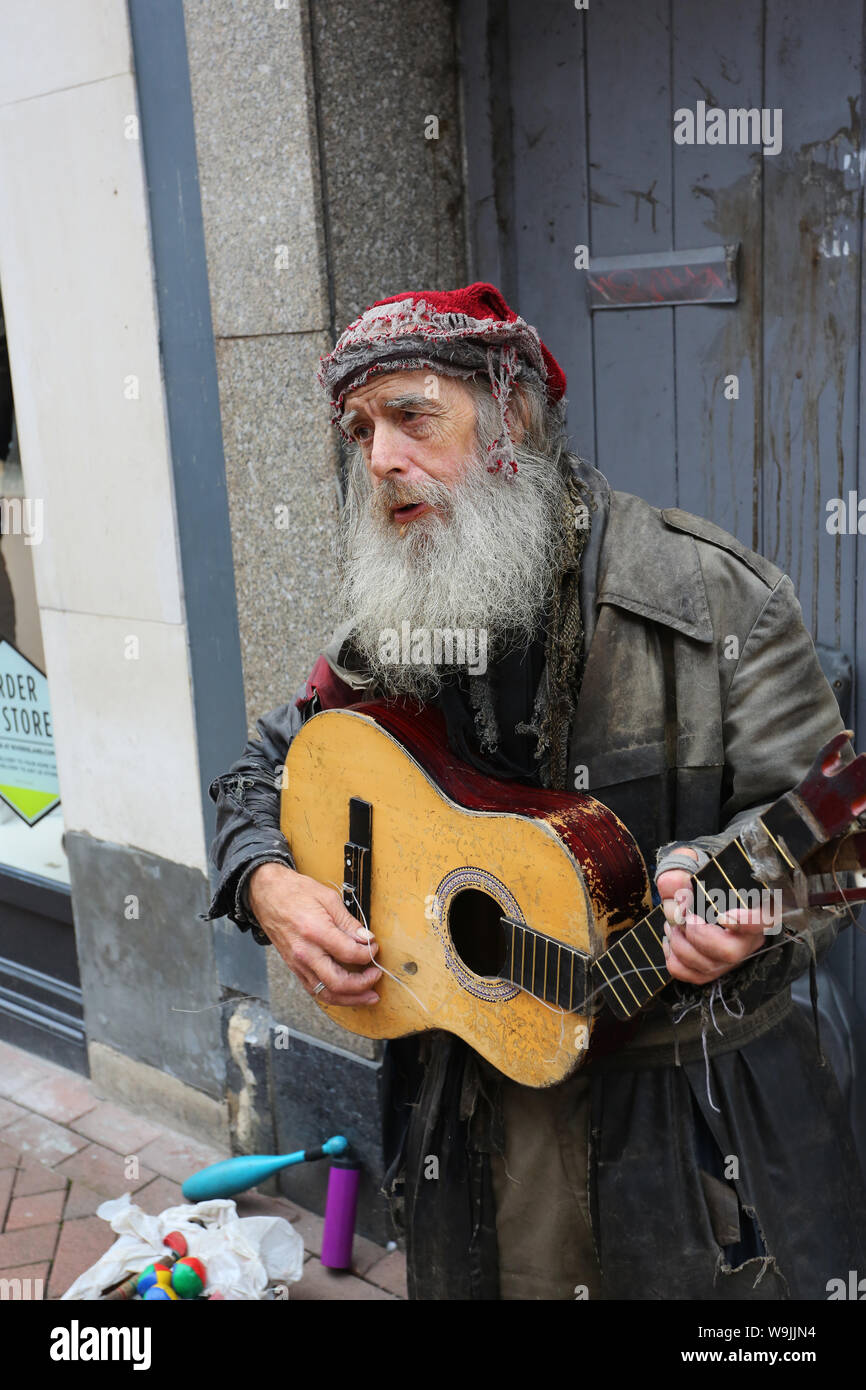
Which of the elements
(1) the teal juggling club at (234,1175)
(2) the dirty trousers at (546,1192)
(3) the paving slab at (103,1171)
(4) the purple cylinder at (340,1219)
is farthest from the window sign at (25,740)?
(2) the dirty trousers at (546,1192)

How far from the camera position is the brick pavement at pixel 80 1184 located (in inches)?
122

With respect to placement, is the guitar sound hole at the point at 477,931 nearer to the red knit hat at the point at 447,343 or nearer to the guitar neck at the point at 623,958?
the guitar neck at the point at 623,958

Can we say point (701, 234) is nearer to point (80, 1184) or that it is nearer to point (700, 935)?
point (700, 935)

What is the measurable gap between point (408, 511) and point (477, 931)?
67 centimetres

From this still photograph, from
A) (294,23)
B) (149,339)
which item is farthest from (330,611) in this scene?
(294,23)

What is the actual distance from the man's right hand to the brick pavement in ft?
4.25

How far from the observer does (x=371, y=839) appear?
2.05 metres

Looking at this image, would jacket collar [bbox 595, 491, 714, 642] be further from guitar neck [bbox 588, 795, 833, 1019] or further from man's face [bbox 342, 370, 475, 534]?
guitar neck [bbox 588, 795, 833, 1019]

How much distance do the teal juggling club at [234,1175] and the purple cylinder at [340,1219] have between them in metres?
0.11

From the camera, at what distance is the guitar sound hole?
1.93 meters

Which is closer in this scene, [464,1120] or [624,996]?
[624,996]

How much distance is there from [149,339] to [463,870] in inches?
74.5

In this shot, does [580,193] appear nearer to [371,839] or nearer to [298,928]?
[371,839]

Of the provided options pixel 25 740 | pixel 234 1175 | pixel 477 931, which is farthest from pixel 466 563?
pixel 25 740
